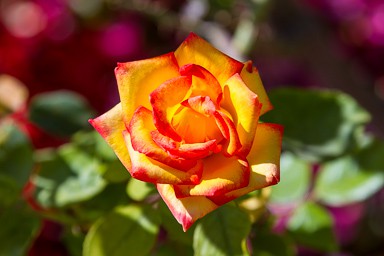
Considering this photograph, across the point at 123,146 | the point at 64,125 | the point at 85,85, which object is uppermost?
the point at 123,146

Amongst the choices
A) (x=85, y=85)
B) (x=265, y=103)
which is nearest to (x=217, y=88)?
(x=265, y=103)

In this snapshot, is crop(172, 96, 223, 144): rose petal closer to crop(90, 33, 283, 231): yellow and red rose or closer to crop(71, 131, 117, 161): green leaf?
crop(90, 33, 283, 231): yellow and red rose

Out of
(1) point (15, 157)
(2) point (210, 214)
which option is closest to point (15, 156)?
(1) point (15, 157)

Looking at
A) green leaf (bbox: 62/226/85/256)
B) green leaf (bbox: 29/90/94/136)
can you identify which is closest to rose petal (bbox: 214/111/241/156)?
green leaf (bbox: 62/226/85/256)

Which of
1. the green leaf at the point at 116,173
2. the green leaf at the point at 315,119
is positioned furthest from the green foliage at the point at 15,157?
the green leaf at the point at 315,119

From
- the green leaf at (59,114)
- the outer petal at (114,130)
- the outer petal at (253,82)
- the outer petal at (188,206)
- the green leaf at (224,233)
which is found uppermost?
the outer petal at (253,82)

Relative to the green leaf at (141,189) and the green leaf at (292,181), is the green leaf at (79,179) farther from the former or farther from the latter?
the green leaf at (292,181)

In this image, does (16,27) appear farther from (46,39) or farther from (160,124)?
(160,124)

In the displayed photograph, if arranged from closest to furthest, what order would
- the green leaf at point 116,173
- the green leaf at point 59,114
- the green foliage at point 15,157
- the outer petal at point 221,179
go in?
the outer petal at point 221,179 < the green leaf at point 116,173 < the green foliage at point 15,157 < the green leaf at point 59,114
